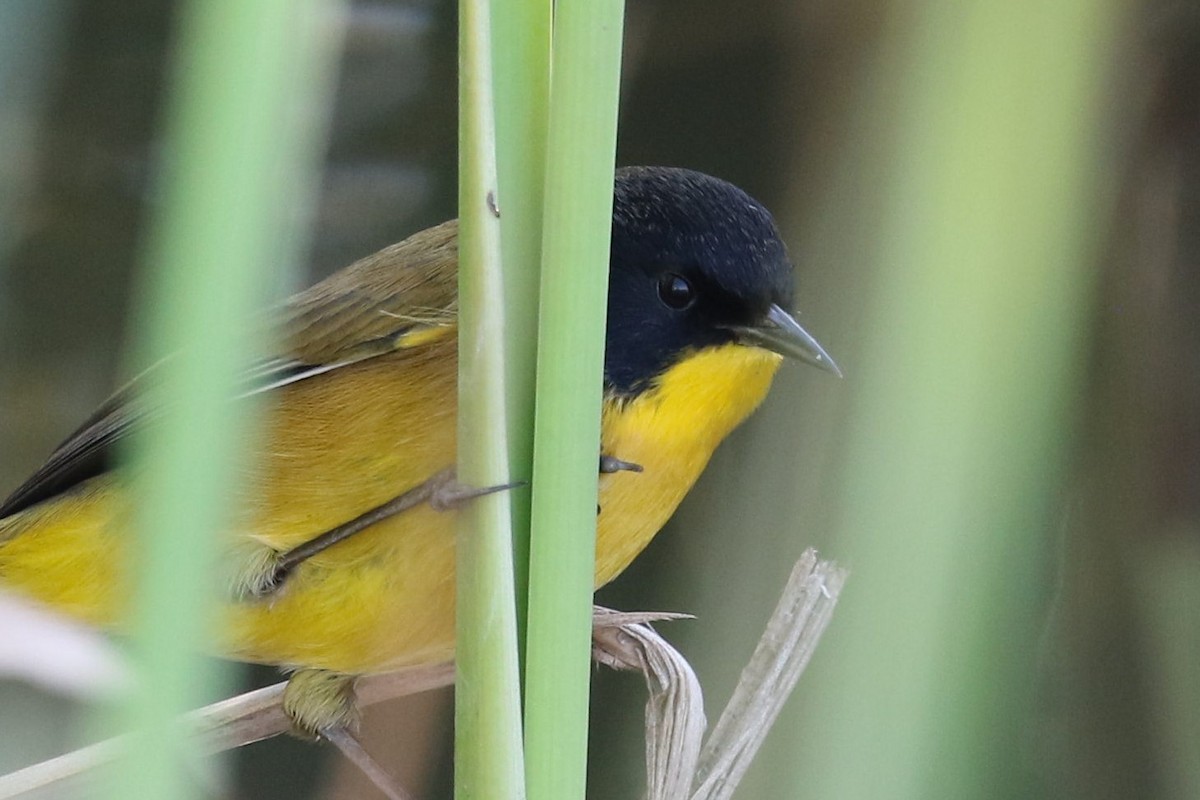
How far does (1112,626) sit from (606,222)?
1095mm

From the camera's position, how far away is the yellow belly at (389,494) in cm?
137

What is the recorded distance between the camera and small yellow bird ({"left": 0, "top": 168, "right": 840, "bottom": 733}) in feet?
4.53

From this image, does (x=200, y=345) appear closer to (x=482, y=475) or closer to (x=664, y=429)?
(x=482, y=475)

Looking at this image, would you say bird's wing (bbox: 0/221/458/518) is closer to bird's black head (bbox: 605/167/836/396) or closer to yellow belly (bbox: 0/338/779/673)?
yellow belly (bbox: 0/338/779/673)

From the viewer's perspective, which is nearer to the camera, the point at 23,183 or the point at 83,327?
the point at 23,183

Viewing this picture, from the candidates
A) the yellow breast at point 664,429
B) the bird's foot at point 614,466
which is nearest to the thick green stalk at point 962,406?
the bird's foot at point 614,466

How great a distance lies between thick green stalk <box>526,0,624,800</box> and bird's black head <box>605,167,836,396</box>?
0.62 metres

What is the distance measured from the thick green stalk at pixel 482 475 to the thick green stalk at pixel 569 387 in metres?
0.02

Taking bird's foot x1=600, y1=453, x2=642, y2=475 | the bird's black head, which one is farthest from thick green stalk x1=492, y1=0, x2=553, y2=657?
the bird's black head

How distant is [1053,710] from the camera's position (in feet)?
4.81

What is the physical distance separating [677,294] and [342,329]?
423 mm

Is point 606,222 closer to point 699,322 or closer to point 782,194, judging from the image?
point 699,322

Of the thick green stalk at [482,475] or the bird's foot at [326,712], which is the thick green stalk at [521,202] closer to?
the thick green stalk at [482,475]

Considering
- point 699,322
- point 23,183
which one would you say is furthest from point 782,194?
point 23,183
